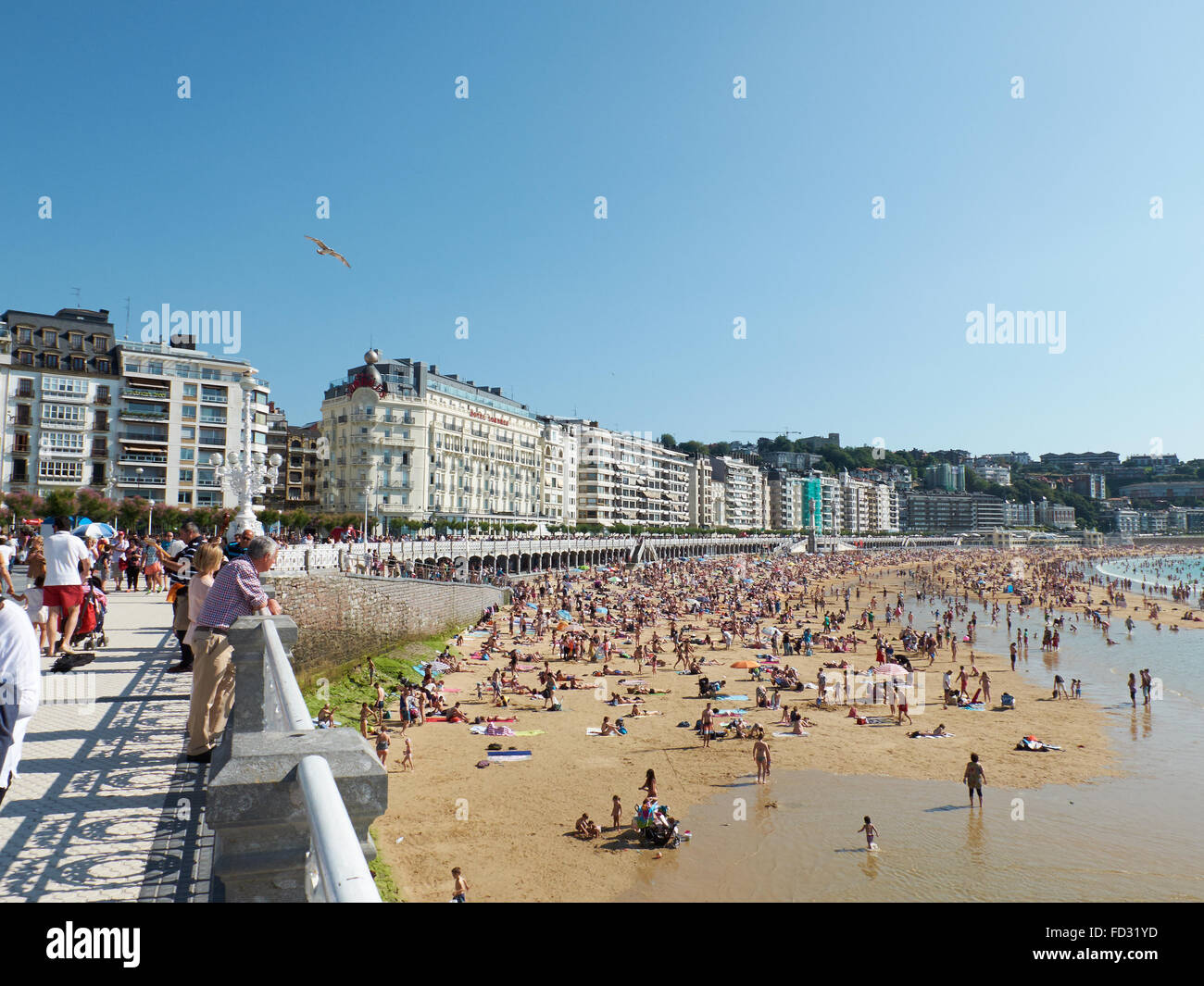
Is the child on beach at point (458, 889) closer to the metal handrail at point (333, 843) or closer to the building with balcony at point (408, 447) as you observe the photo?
the metal handrail at point (333, 843)

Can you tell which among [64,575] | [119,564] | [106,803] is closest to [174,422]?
[119,564]

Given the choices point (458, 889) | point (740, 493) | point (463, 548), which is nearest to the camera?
point (458, 889)

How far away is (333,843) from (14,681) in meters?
3.05

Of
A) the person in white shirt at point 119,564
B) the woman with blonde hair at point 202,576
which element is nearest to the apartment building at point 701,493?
the person in white shirt at point 119,564

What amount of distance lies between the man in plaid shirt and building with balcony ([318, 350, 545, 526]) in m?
70.4

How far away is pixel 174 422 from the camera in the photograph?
64875 millimetres

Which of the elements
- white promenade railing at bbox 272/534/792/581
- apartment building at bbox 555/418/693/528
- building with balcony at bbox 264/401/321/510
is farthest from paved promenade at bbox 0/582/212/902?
apartment building at bbox 555/418/693/528

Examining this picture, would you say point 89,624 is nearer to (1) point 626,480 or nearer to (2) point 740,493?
(1) point 626,480

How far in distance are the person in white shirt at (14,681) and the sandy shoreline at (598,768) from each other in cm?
939

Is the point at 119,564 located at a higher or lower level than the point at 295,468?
lower

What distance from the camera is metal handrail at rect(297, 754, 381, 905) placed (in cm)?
200
